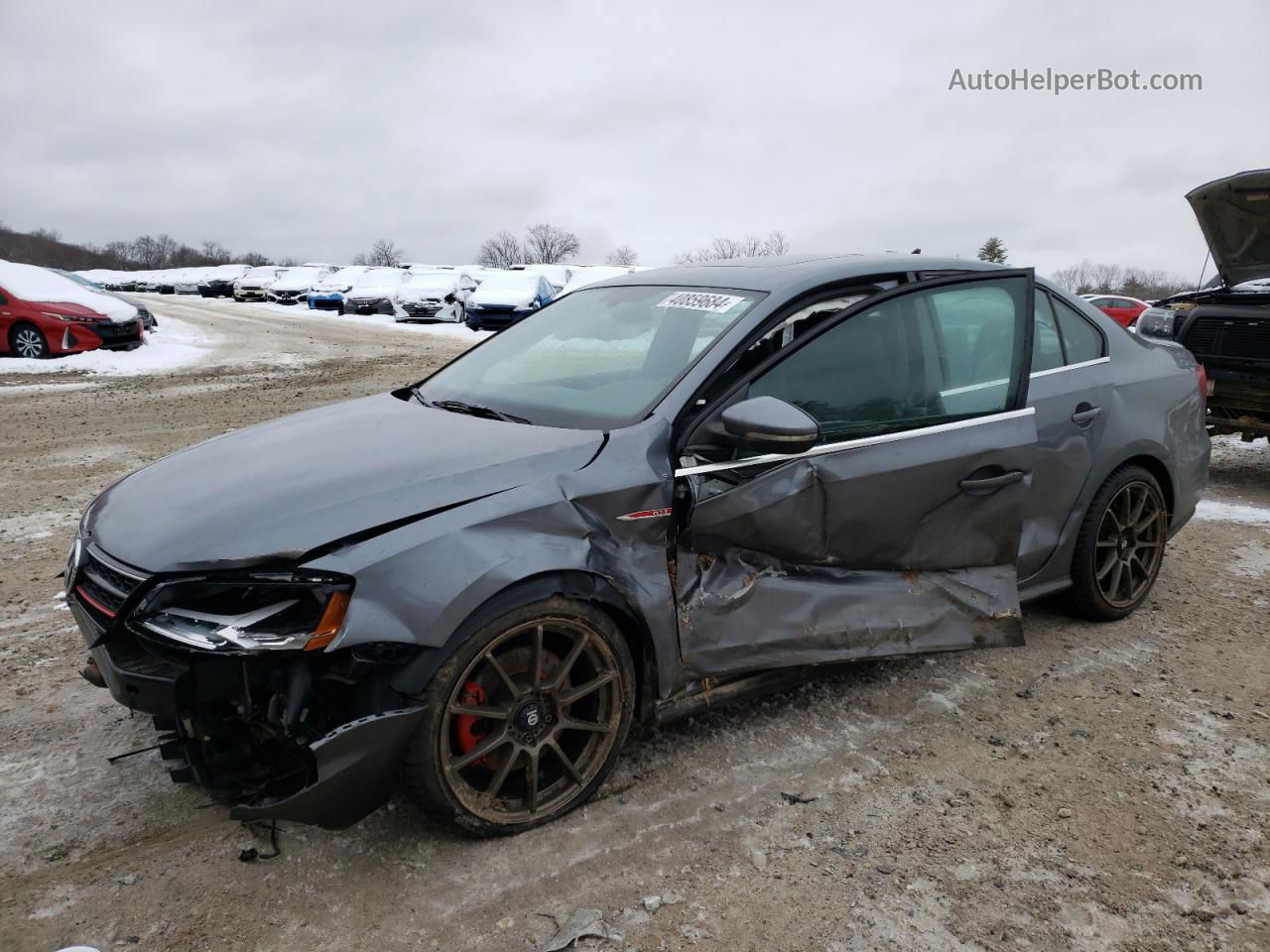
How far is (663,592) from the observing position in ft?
9.03

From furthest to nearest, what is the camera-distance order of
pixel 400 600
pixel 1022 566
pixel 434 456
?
pixel 1022 566 < pixel 434 456 < pixel 400 600

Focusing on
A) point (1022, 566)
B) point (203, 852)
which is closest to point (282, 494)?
point (203, 852)

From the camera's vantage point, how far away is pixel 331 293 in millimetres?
33969

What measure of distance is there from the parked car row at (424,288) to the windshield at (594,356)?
9944 mm

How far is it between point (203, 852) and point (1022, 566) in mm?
3164

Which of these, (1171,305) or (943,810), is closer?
(943,810)

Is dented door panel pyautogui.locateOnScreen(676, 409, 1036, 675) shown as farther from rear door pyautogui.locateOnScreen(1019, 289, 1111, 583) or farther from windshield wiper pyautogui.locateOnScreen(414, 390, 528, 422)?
windshield wiper pyautogui.locateOnScreen(414, 390, 528, 422)

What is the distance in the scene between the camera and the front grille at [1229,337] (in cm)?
690

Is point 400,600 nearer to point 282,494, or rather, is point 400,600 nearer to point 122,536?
point 282,494

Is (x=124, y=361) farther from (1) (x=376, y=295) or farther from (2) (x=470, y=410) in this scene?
(1) (x=376, y=295)

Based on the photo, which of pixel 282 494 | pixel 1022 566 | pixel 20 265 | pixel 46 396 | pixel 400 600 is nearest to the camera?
pixel 400 600

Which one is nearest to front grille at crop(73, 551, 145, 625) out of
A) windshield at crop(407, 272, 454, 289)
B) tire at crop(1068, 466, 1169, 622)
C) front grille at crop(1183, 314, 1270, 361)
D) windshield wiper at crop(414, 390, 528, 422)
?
windshield wiper at crop(414, 390, 528, 422)

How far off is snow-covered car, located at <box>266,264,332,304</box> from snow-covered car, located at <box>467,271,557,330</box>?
1599 centimetres

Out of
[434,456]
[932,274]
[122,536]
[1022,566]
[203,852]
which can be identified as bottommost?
[203,852]
